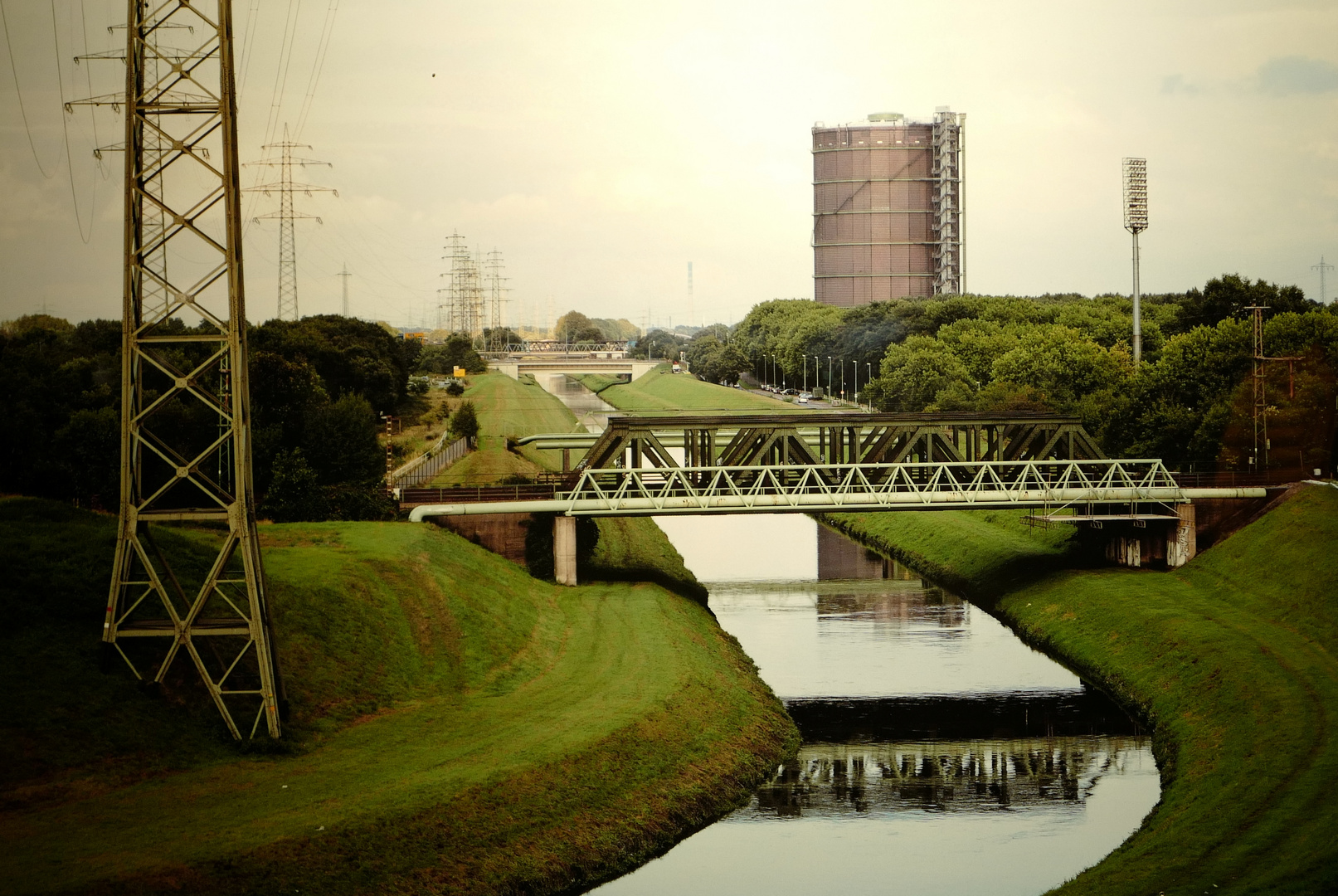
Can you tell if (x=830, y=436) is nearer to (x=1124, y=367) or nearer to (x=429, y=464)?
(x=429, y=464)

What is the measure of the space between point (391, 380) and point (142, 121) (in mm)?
91730

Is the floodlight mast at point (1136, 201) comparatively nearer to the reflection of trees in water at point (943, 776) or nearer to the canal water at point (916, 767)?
the canal water at point (916, 767)

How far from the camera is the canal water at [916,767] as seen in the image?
38.8m

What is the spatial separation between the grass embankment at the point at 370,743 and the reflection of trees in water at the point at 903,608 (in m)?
16.3

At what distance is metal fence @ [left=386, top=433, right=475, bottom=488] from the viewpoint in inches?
3516

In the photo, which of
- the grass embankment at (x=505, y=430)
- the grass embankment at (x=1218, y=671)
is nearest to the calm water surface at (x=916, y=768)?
the grass embankment at (x=1218, y=671)

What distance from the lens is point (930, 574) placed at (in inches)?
3307

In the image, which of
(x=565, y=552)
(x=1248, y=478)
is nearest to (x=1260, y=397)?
(x=1248, y=478)

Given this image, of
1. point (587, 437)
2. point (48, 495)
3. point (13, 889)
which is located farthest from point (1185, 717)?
point (48, 495)

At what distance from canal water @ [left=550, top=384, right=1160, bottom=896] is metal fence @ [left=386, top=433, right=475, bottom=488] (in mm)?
24465

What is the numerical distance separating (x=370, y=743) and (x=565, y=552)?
88.2 ft

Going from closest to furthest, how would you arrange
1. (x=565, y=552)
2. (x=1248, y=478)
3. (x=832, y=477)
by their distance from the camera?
(x=565, y=552) → (x=832, y=477) → (x=1248, y=478)

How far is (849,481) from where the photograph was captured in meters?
67.2

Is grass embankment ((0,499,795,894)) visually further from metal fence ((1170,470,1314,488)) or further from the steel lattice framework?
metal fence ((1170,470,1314,488))
